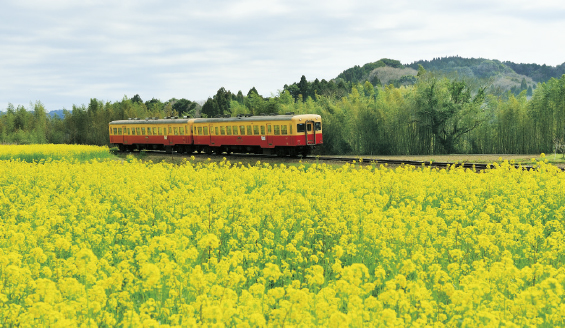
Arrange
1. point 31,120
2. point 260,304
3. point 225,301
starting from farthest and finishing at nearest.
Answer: point 31,120, point 260,304, point 225,301

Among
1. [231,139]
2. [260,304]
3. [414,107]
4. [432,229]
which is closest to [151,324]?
[260,304]

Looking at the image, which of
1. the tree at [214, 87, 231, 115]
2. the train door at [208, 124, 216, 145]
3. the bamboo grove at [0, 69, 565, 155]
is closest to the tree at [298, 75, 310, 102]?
the tree at [214, 87, 231, 115]

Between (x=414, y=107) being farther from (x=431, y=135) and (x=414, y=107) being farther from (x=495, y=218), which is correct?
(x=495, y=218)

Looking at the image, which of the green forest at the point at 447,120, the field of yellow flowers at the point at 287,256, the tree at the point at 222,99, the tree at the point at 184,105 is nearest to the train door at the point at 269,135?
the green forest at the point at 447,120

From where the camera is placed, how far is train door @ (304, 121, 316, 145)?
2161cm

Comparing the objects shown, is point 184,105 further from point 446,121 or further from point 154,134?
point 446,121

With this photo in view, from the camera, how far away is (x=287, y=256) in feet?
18.2

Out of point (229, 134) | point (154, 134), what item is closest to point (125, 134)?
point (154, 134)

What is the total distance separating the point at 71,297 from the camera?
3848mm

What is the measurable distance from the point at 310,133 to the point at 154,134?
12333 mm

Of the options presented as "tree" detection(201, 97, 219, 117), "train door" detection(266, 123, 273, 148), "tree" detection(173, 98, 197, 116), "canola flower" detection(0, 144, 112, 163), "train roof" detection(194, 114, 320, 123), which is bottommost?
"canola flower" detection(0, 144, 112, 163)

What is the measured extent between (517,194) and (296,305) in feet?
19.3

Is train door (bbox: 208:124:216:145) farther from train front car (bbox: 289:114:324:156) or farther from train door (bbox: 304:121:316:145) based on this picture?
train door (bbox: 304:121:316:145)

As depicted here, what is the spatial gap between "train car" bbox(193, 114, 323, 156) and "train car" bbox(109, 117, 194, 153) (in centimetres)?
249
